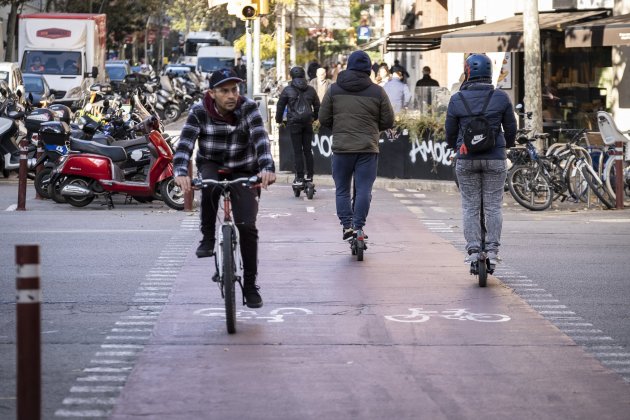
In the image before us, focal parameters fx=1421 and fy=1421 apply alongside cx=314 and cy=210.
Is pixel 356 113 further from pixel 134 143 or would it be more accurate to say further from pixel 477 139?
pixel 134 143

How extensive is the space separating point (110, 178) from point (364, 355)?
34.3 feet

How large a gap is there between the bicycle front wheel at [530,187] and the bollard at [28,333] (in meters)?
14.0

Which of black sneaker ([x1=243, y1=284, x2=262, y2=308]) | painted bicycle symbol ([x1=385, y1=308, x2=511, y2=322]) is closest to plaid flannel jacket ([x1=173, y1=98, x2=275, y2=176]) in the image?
black sneaker ([x1=243, y1=284, x2=262, y2=308])

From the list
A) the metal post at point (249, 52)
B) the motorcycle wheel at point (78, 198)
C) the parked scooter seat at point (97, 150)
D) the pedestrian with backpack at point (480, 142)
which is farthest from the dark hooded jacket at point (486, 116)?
the metal post at point (249, 52)

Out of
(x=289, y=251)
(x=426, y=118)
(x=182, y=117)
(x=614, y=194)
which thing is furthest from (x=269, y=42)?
(x=289, y=251)

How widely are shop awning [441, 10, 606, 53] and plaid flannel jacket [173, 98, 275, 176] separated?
15853 millimetres

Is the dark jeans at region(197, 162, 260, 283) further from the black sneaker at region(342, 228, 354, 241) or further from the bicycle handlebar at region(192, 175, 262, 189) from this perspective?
the black sneaker at region(342, 228, 354, 241)

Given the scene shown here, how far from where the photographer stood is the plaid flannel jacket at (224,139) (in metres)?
9.20

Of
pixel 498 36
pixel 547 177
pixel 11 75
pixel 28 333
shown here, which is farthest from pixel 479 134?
pixel 11 75

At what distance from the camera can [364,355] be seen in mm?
8172

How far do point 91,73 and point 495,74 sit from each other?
765 inches

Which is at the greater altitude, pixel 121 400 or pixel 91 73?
pixel 91 73

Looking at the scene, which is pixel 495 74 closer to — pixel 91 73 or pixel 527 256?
pixel 527 256

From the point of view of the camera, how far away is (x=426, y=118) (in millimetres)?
23250
